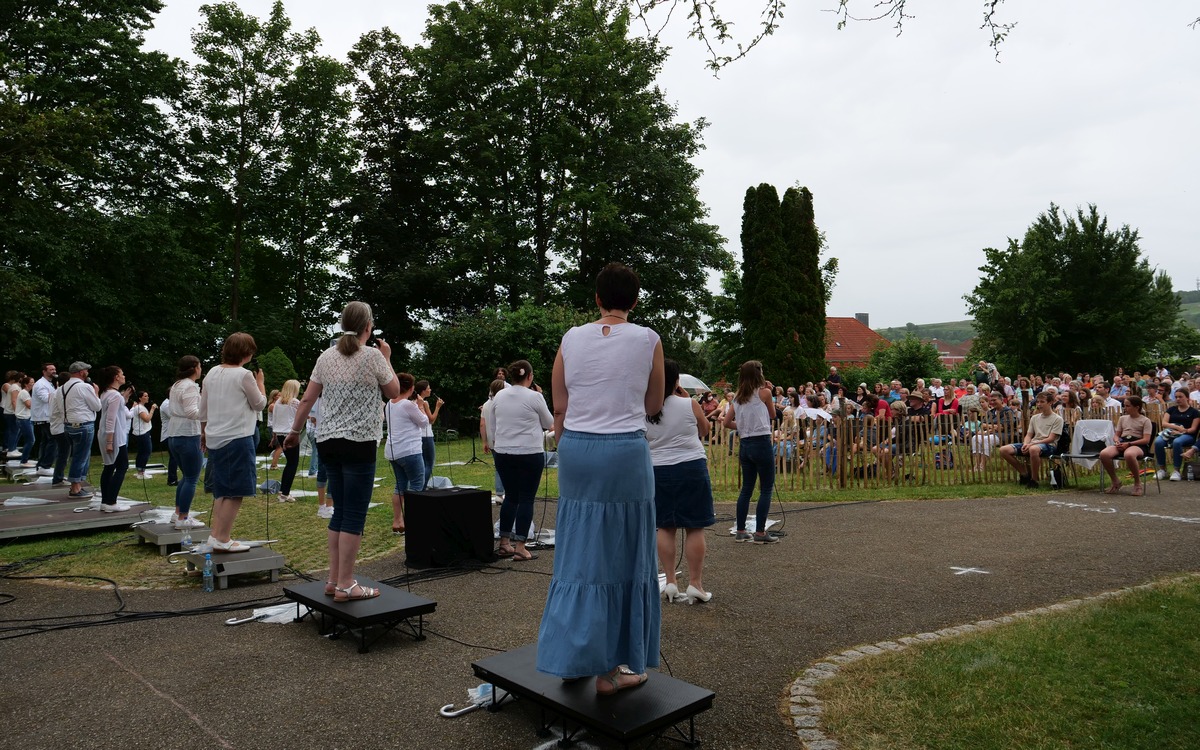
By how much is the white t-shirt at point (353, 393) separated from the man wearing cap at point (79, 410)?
24.6 feet

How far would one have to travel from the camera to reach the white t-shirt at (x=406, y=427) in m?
8.38

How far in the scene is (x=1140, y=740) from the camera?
3.39 meters

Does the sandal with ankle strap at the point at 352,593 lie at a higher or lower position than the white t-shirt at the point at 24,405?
lower

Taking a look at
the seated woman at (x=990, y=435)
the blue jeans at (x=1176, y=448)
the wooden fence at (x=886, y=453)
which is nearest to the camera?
the blue jeans at (x=1176, y=448)

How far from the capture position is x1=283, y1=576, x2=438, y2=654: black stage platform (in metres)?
4.65

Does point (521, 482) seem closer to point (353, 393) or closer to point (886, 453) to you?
point (353, 393)

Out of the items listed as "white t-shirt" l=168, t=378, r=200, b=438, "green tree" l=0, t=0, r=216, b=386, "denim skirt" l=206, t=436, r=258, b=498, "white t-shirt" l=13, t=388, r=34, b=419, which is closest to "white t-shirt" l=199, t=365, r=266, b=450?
"denim skirt" l=206, t=436, r=258, b=498

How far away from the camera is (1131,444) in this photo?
11758 mm

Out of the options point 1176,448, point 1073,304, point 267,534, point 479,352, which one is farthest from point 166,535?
point 1073,304

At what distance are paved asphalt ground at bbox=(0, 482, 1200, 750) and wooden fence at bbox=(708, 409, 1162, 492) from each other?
4358 mm

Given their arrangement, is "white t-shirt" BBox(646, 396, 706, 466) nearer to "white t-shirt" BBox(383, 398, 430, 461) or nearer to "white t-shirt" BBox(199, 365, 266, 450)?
"white t-shirt" BBox(199, 365, 266, 450)

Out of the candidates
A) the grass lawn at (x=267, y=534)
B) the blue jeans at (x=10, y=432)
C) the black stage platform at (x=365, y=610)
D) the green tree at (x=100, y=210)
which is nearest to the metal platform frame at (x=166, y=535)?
the grass lawn at (x=267, y=534)

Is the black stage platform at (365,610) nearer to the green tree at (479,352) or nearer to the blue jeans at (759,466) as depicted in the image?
the blue jeans at (759,466)

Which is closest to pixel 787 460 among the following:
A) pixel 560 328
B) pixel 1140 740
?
pixel 1140 740
